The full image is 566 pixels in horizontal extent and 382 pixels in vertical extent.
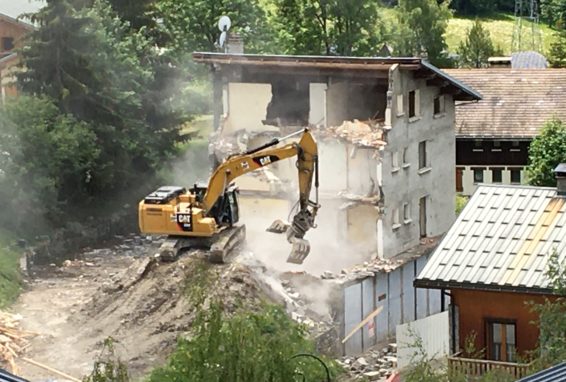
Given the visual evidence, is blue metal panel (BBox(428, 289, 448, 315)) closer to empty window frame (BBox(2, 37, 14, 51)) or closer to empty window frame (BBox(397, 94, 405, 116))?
empty window frame (BBox(397, 94, 405, 116))

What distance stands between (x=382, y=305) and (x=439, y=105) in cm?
897

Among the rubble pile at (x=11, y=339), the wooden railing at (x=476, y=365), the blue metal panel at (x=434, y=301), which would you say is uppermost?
the wooden railing at (x=476, y=365)

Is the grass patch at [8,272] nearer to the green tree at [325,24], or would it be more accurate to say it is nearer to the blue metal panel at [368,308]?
the blue metal panel at [368,308]

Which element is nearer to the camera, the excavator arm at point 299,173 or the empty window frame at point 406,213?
the excavator arm at point 299,173

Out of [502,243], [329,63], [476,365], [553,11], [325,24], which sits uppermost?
[329,63]

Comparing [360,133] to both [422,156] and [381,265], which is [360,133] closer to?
[422,156]

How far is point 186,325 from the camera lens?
4231 centimetres

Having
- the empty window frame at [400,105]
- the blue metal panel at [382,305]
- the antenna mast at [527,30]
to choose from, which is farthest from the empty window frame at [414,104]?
the antenna mast at [527,30]

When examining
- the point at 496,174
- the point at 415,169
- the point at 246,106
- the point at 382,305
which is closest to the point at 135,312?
the point at 382,305

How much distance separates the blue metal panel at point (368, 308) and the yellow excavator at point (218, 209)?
6.48 feet

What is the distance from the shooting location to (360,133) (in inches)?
1969

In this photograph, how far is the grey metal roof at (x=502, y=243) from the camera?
3447 centimetres

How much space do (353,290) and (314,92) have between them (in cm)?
853

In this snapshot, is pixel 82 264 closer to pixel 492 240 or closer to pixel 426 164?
pixel 426 164
